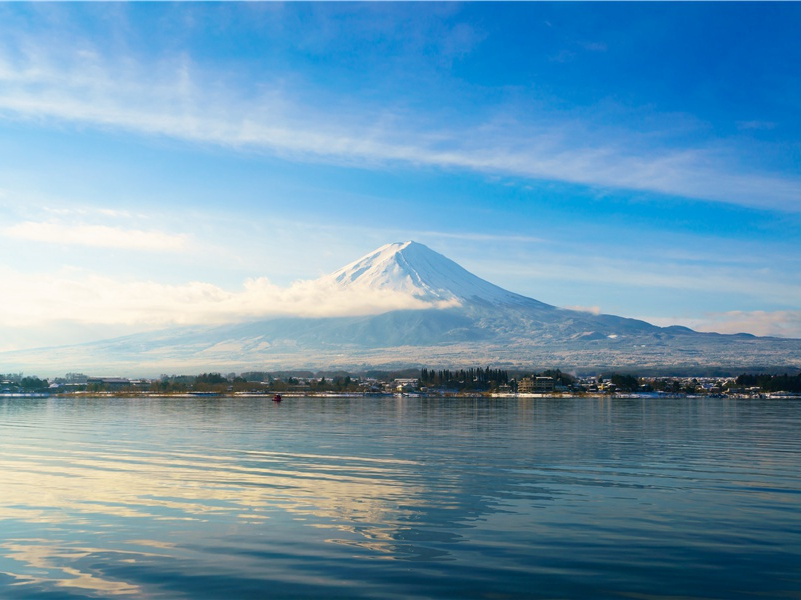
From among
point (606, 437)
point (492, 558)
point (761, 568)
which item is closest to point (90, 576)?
point (492, 558)

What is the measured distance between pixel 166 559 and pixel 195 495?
8.11m

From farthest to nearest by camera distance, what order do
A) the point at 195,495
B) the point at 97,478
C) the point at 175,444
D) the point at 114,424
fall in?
1. the point at 114,424
2. the point at 175,444
3. the point at 97,478
4. the point at 195,495

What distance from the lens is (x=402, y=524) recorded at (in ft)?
59.9

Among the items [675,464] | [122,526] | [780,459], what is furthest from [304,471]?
[780,459]

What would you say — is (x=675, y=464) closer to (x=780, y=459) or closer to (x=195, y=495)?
(x=780, y=459)

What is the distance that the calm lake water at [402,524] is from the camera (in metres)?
13.3

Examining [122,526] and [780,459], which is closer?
[122,526]

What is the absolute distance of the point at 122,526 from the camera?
18422 millimetres

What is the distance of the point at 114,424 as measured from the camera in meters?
61.8

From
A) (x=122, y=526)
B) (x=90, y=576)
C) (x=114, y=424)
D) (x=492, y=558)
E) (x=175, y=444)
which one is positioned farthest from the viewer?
(x=114, y=424)

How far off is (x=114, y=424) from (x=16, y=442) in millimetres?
18478

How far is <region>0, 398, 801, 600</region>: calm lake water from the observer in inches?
525

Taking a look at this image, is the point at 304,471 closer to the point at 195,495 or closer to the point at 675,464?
the point at 195,495

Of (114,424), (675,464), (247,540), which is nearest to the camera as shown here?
(247,540)
